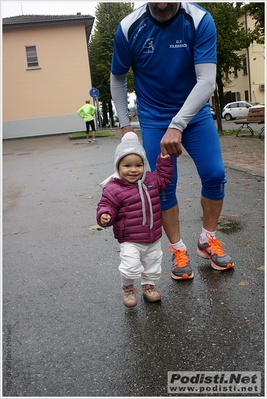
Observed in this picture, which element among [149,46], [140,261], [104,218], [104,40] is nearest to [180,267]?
[140,261]

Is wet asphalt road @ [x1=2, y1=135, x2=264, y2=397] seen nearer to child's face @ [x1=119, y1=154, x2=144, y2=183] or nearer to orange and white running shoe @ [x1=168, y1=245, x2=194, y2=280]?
orange and white running shoe @ [x1=168, y1=245, x2=194, y2=280]

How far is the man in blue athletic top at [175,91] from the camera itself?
10.1ft

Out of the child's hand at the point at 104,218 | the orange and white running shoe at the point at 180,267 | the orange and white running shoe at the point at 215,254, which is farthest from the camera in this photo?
the orange and white running shoe at the point at 215,254

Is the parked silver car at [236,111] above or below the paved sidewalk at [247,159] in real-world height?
above

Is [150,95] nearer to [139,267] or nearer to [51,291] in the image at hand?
[139,267]

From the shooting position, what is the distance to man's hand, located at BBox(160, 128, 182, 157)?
3.01m

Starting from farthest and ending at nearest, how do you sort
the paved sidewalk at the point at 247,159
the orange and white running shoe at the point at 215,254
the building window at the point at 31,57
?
the building window at the point at 31,57 → the paved sidewalk at the point at 247,159 → the orange and white running shoe at the point at 215,254

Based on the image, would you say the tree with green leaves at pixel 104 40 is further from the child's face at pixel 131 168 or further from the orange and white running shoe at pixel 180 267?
the child's face at pixel 131 168

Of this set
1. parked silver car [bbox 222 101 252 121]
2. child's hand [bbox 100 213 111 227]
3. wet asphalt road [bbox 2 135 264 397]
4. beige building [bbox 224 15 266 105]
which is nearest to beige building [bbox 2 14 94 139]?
parked silver car [bbox 222 101 252 121]

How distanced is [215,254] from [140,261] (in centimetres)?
78

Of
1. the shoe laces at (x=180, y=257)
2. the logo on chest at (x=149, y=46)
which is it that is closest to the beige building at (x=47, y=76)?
the shoe laces at (x=180, y=257)

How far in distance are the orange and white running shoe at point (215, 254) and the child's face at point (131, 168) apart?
0.95m

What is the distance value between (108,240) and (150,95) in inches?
71.1

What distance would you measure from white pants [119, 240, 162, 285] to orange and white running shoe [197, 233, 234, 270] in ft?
2.10
